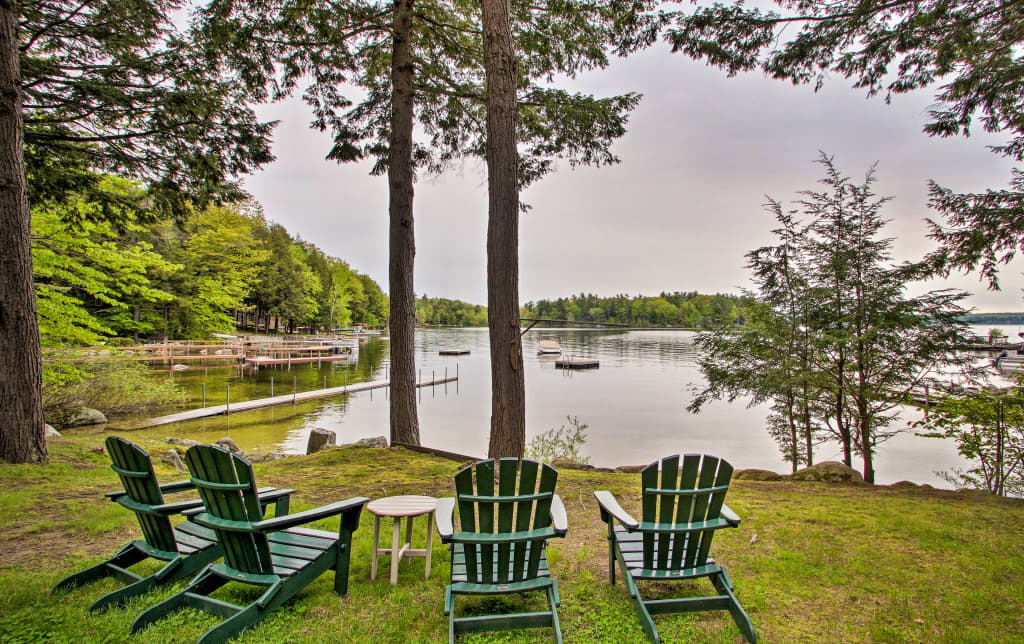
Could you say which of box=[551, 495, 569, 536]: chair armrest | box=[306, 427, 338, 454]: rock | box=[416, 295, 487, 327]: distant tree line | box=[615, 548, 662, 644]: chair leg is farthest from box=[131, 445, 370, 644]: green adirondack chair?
box=[416, 295, 487, 327]: distant tree line

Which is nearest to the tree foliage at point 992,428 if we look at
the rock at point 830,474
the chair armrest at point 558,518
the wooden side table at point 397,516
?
the rock at point 830,474

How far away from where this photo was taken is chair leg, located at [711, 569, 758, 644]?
197cm

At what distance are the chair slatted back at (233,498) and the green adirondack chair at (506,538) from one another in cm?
80

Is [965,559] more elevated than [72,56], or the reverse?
[72,56]

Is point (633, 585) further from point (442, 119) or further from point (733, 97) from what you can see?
point (733, 97)

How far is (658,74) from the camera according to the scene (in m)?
6.94

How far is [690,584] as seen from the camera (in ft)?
8.45

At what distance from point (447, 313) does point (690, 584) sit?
361ft

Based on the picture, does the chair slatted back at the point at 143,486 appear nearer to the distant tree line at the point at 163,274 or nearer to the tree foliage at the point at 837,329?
the distant tree line at the point at 163,274

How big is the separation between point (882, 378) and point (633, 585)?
6.69 metres

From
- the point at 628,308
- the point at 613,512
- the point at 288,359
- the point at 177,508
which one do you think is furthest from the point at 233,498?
the point at 628,308

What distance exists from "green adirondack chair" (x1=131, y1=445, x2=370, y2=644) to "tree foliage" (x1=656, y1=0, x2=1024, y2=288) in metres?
5.58

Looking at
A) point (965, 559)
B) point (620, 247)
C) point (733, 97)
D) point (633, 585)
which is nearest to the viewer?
point (633, 585)

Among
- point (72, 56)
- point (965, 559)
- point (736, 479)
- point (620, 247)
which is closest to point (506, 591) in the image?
point (965, 559)
